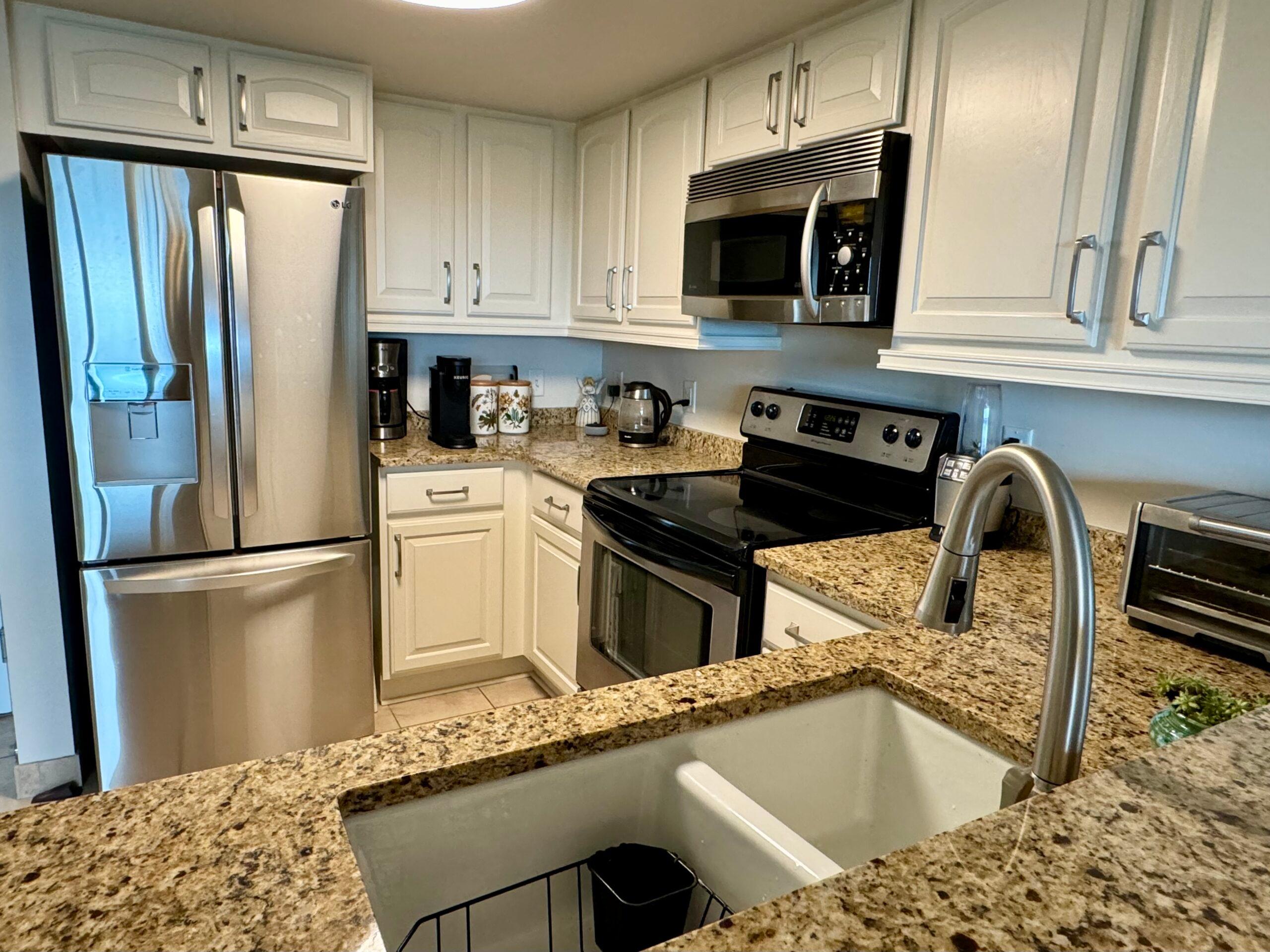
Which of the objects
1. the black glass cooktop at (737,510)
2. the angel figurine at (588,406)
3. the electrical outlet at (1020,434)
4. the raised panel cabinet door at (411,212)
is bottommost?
the black glass cooktop at (737,510)

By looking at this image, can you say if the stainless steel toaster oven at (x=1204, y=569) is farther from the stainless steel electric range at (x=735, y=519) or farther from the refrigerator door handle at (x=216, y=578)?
the refrigerator door handle at (x=216, y=578)

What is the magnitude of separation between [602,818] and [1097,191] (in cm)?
132

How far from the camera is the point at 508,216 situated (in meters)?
3.17

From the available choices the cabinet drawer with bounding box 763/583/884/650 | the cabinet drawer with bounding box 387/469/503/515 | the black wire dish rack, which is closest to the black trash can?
the black wire dish rack

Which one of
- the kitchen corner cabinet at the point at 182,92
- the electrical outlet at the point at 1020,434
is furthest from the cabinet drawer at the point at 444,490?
the electrical outlet at the point at 1020,434

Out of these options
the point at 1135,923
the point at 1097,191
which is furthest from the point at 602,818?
the point at 1097,191

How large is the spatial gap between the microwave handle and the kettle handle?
114 centimetres

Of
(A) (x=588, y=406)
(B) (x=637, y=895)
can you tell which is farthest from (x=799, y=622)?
(A) (x=588, y=406)

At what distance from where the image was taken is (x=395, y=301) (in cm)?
303

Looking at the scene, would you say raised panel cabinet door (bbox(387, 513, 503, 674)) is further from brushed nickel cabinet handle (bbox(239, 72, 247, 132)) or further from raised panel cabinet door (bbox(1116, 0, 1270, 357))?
raised panel cabinet door (bbox(1116, 0, 1270, 357))

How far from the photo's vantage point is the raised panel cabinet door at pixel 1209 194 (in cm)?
121

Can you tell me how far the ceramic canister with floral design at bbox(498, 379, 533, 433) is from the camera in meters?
3.24

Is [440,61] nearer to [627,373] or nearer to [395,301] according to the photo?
[395,301]

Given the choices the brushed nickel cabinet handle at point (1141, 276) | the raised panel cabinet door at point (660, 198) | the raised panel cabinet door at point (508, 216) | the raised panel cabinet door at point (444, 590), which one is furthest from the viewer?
the raised panel cabinet door at point (508, 216)
